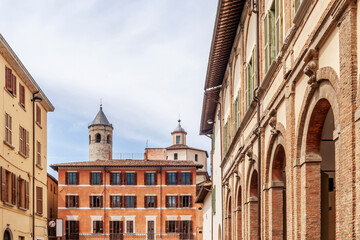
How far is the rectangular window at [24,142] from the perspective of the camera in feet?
90.7

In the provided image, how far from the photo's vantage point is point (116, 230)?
205ft

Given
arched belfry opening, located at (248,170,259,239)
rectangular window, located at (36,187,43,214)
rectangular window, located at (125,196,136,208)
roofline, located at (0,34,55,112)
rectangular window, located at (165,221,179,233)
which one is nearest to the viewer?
arched belfry opening, located at (248,170,259,239)

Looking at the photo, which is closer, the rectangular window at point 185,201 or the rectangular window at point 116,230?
the rectangular window at point 116,230

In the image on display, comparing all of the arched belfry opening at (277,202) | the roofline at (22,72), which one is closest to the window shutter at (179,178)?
the roofline at (22,72)

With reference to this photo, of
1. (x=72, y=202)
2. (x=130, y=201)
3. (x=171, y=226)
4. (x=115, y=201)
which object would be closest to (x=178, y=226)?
(x=171, y=226)

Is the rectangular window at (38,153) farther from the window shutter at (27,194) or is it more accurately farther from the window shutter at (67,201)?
the window shutter at (67,201)

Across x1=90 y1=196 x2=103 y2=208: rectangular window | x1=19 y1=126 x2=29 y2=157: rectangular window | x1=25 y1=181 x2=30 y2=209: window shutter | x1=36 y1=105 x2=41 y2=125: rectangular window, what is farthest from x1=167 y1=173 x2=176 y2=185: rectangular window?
x1=19 y1=126 x2=29 y2=157: rectangular window

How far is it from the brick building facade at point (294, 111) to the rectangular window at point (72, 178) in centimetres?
4083

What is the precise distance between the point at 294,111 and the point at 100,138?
274ft

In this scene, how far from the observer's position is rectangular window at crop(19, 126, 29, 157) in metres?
27.6

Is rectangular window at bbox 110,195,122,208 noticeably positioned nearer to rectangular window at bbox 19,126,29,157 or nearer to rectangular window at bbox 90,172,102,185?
rectangular window at bbox 90,172,102,185

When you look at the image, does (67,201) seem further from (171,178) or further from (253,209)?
(253,209)

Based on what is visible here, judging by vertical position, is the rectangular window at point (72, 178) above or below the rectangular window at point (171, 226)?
above

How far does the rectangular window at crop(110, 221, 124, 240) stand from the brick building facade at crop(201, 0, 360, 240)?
39209 millimetres
